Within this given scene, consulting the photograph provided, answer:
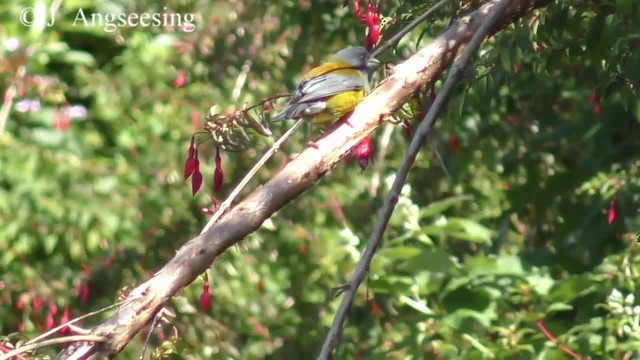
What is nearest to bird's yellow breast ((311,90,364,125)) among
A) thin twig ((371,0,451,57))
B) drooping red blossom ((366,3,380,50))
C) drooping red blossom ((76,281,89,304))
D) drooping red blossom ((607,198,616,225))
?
thin twig ((371,0,451,57))

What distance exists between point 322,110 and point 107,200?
2767mm

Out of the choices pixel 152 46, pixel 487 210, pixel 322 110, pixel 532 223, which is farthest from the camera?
pixel 152 46

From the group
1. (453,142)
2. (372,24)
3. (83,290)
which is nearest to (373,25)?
(372,24)

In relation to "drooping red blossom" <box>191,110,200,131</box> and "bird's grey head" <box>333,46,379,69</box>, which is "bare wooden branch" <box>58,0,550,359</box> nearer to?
"bird's grey head" <box>333,46,379,69</box>

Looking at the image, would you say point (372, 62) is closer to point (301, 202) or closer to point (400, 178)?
point (400, 178)

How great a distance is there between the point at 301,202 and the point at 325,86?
2.57 metres

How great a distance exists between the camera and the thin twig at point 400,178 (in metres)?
1.59

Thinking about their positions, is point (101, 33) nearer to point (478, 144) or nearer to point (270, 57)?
point (270, 57)

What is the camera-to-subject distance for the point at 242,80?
15.1 feet

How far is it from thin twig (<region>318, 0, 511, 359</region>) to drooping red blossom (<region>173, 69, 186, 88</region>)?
9.25 feet

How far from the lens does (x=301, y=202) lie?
190 inches

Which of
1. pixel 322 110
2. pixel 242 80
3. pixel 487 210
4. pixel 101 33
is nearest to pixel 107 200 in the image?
pixel 242 80

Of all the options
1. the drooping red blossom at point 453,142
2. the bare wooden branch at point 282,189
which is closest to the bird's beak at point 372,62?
the bare wooden branch at point 282,189

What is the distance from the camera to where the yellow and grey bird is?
2160mm
